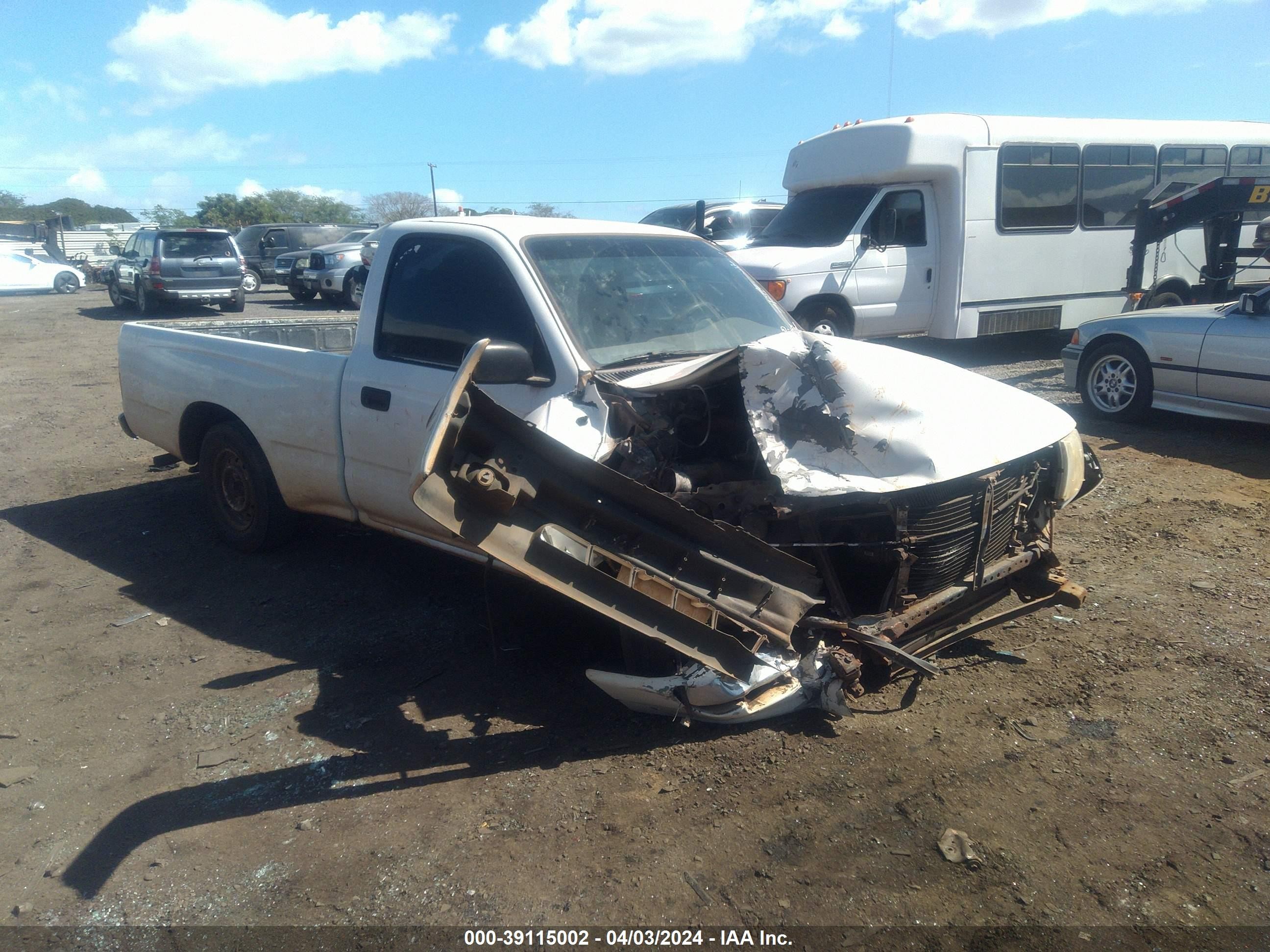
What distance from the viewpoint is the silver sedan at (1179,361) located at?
7.07m

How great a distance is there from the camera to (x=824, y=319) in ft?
35.1

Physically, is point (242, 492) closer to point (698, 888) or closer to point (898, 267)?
point (698, 888)

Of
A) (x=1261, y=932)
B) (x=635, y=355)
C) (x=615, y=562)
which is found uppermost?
(x=635, y=355)

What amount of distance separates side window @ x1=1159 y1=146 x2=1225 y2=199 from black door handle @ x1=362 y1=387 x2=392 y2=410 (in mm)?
12590

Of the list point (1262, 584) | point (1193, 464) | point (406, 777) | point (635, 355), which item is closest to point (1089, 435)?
point (1193, 464)

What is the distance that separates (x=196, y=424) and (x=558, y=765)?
146 inches

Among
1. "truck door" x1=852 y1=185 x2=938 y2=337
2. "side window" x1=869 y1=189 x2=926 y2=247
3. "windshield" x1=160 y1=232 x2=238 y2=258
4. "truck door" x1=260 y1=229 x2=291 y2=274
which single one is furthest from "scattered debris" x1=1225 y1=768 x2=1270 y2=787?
"truck door" x1=260 y1=229 x2=291 y2=274

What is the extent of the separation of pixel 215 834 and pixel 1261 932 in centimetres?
319

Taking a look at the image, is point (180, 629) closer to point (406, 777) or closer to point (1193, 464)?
point (406, 777)

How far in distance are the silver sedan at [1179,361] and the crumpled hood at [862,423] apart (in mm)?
4700

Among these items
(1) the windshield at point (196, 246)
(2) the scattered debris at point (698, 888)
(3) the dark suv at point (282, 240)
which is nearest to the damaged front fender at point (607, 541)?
(2) the scattered debris at point (698, 888)

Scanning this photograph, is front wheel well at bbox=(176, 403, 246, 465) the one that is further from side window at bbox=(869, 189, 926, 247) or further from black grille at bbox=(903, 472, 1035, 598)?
side window at bbox=(869, 189, 926, 247)

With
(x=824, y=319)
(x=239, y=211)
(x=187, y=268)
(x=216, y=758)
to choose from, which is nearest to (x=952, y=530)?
(x=216, y=758)

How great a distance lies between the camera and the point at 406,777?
327 cm
